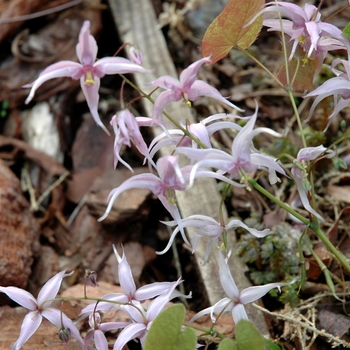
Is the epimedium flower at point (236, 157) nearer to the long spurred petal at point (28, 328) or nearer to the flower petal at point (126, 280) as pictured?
the flower petal at point (126, 280)

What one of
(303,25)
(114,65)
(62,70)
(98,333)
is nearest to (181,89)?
(114,65)

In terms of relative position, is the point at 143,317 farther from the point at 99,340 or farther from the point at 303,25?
the point at 303,25

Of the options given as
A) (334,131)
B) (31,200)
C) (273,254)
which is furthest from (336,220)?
(31,200)

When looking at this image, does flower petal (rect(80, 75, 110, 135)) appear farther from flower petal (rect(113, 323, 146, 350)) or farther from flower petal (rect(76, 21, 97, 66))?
flower petal (rect(113, 323, 146, 350))

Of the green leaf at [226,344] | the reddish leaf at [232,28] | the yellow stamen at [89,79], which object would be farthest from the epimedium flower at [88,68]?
the green leaf at [226,344]

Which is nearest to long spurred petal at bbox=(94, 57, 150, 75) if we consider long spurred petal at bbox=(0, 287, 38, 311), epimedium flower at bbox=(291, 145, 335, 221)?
epimedium flower at bbox=(291, 145, 335, 221)

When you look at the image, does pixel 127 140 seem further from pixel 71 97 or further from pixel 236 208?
pixel 71 97
